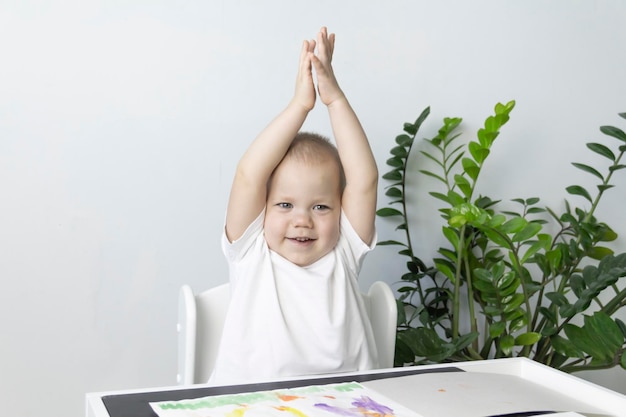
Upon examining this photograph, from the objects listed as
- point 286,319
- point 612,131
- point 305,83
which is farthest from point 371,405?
point 612,131

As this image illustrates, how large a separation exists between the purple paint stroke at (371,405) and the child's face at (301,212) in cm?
46

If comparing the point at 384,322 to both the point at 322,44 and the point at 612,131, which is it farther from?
the point at 612,131

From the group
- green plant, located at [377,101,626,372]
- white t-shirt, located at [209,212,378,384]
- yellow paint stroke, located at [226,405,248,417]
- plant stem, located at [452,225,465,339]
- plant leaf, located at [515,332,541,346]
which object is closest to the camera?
yellow paint stroke, located at [226,405,248,417]

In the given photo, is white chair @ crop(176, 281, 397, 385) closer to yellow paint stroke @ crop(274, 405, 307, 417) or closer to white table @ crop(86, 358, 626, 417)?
white table @ crop(86, 358, 626, 417)

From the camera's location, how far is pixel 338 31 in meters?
1.85

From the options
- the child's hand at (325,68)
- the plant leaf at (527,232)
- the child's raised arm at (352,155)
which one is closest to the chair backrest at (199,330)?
the child's raised arm at (352,155)

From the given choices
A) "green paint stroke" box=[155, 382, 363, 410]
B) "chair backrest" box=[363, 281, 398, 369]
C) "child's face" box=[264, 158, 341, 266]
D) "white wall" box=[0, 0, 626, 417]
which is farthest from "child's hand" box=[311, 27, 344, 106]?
"green paint stroke" box=[155, 382, 363, 410]

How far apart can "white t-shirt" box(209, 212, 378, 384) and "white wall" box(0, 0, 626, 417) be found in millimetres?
466

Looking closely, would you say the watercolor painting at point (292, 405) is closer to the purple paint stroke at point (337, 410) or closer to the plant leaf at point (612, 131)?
the purple paint stroke at point (337, 410)

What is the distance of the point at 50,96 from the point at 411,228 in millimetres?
962

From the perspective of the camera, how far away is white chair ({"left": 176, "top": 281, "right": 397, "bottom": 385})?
125 centimetres

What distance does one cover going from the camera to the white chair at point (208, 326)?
125cm

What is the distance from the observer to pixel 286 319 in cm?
125

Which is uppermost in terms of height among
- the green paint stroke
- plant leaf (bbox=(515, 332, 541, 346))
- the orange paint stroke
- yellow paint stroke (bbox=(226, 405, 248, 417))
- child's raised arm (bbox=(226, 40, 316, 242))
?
child's raised arm (bbox=(226, 40, 316, 242))
